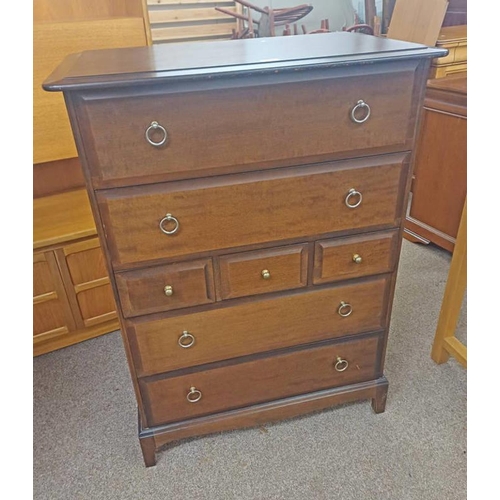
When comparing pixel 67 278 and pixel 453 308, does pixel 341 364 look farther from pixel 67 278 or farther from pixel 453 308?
pixel 67 278

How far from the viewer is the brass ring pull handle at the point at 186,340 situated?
1.20m

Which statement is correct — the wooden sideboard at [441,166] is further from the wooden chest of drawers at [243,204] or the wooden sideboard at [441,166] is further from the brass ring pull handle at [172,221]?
the brass ring pull handle at [172,221]

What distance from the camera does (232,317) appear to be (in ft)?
4.00

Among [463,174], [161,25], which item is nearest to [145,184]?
[463,174]

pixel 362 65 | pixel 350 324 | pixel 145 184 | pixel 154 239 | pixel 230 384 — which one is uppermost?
pixel 362 65

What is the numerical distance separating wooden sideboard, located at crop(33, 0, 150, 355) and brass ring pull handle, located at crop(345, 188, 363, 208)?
106 cm

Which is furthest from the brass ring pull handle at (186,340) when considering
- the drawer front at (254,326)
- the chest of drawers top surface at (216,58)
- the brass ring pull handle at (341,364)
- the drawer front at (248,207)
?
the chest of drawers top surface at (216,58)

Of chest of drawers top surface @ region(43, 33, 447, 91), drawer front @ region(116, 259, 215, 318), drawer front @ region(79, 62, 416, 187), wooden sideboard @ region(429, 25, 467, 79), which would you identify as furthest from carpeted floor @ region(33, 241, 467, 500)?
wooden sideboard @ region(429, 25, 467, 79)

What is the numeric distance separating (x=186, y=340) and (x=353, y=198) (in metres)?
0.59

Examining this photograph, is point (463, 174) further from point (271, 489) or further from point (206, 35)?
point (206, 35)

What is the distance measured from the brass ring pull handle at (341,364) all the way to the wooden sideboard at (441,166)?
3.99 ft

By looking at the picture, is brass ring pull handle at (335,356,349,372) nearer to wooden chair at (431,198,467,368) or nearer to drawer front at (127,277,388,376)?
drawer front at (127,277,388,376)

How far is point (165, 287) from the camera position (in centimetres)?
111
